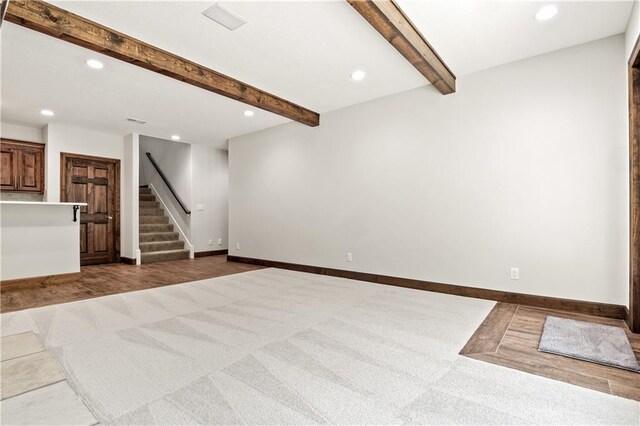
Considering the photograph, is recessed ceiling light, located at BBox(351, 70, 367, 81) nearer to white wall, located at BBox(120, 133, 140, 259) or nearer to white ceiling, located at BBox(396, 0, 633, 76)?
white ceiling, located at BBox(396, 0, 633, 76)

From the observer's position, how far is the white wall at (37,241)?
14.3ft

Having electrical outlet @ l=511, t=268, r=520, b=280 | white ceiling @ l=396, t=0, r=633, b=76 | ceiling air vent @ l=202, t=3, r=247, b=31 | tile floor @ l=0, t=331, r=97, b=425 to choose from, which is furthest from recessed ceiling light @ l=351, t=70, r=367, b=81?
tile floor @ l=0, t=331, r=97, b=425

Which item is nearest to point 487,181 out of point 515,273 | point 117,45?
point 515,273

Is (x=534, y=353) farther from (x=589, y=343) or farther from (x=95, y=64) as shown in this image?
(x=95, y=64)

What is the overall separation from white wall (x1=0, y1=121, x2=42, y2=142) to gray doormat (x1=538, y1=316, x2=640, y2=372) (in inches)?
327

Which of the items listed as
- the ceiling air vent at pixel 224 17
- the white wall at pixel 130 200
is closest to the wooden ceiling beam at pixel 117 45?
the ceiling air vent at pixel 224 17

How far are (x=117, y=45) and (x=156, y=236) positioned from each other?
5.35 m

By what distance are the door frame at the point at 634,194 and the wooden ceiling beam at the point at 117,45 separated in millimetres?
3979

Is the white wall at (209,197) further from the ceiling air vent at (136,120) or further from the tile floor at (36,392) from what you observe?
the tile floor at (36,392)

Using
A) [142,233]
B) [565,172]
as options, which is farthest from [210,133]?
[565,172]

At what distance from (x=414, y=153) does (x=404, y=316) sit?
226cm

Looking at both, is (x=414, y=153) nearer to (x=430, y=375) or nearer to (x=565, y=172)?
(x=565, y=172)

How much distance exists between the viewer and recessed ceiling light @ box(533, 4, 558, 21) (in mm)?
2664

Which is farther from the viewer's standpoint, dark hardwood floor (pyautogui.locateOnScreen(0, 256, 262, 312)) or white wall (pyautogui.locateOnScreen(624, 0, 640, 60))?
dark hardwood floor (pyautogui.locateOnScreen(0, 256, 262, 312))
